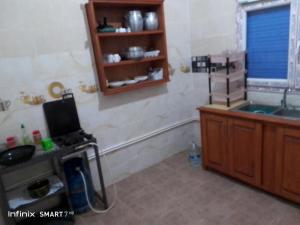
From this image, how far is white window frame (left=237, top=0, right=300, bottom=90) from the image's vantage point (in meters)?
2.03

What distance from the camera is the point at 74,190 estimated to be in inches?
83.6

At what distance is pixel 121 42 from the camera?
2.46m

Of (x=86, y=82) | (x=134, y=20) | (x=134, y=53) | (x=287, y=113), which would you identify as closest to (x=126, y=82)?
(x=134, y=53)

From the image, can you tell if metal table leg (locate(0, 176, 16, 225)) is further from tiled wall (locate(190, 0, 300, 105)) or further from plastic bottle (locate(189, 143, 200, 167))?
tiled wall (locate(190, 0, 300, 105))

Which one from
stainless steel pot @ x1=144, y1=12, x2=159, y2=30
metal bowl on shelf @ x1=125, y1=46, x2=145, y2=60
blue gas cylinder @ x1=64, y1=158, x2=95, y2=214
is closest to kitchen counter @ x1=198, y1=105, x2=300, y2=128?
metal bowl on shelf @ x1=125, y1=46, x2=145, y2=60

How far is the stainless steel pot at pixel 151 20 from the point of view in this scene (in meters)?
2.44

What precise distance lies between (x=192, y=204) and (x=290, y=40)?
1.77 meters

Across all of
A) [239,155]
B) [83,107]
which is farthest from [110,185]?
[239,155]

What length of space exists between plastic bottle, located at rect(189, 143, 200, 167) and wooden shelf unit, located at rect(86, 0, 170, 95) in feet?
3.51

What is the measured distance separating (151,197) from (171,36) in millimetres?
1884

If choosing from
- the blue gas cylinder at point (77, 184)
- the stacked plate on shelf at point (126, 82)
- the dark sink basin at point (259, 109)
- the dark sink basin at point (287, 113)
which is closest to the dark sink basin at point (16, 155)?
the blue gas cylinder at point (77, 184)

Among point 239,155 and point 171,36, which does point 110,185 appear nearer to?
point 239,155

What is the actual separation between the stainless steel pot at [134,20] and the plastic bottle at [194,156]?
1707 millimetres

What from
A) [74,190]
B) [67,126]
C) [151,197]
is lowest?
[151,197]
